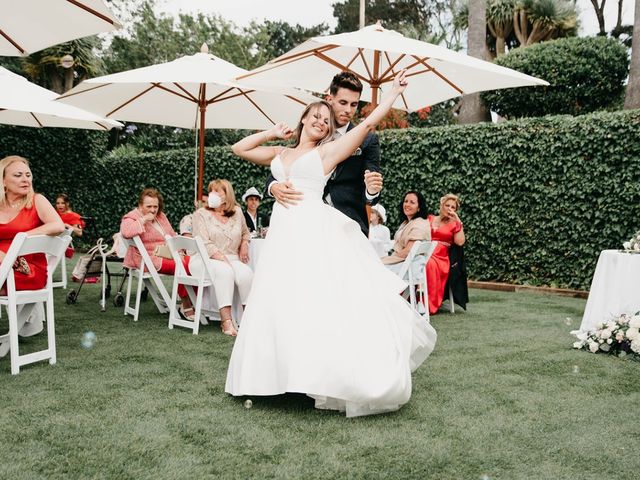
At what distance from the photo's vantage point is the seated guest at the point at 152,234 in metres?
6.43

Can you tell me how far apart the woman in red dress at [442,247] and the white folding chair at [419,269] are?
0.71 feet

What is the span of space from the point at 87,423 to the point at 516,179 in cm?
779

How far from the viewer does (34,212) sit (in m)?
4.90

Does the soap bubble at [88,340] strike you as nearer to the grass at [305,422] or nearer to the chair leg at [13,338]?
the grass at [305,422]

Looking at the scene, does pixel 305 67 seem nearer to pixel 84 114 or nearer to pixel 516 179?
pixel 84 114

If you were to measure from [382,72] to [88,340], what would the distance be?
3.95 m

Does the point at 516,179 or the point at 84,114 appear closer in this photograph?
the point at 84,114

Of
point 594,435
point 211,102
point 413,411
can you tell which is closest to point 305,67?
point 211,102

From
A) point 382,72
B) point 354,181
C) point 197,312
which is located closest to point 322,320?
point 354,181

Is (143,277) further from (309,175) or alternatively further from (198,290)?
(309,175)

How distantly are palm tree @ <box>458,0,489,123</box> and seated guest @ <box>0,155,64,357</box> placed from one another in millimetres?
10100

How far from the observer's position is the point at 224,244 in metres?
6.36

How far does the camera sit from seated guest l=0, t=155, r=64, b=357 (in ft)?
15.5

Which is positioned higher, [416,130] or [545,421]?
[416,130]
